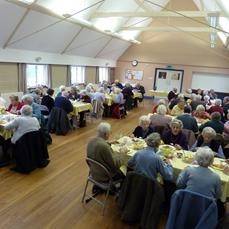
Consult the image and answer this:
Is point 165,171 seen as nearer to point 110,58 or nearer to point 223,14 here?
point 223,14

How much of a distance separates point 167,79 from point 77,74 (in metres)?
5.44

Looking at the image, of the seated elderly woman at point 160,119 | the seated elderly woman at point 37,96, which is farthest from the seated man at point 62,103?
the seated elderly woman at point 160,119

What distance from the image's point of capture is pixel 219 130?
174 inches

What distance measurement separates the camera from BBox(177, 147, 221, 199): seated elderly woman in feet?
7.72

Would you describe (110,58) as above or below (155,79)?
above

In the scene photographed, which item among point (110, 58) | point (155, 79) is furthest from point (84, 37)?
point (155, 79)

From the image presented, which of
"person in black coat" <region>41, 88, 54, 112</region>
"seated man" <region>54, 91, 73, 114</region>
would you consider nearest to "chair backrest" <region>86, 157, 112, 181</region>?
"seated man" <region>54, 91, 73, 114</region>

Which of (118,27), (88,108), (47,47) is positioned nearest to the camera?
(88,108)

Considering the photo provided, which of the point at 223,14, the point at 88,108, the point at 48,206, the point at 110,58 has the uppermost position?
the point at 223,14

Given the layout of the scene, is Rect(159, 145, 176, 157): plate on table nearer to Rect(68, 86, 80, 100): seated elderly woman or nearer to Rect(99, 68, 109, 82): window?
Rect(68, 86, 80, 100): seated elderly woman

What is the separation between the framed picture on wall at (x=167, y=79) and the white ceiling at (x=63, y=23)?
10.9ft

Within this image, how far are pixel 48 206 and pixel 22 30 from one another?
5291mm

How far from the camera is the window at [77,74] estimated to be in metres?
11.1

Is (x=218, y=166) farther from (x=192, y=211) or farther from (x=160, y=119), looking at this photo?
(x=160, y=119)
